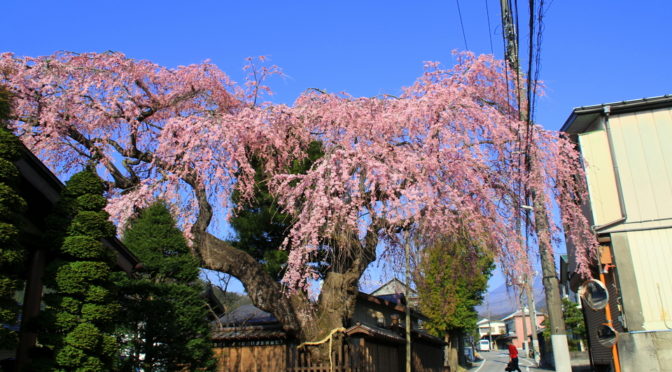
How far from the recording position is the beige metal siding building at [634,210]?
1066 centimetres

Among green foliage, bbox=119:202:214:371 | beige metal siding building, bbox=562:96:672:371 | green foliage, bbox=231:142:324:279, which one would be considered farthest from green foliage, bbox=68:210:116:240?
beige metal siding building, bbox=562:96:672:371

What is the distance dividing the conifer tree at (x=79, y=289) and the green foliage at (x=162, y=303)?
106 inches

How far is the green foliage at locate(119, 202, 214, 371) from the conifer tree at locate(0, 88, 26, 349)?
373cm

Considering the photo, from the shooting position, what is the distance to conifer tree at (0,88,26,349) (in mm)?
5555

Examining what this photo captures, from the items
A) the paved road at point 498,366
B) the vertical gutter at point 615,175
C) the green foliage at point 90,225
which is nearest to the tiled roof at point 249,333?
the green foliage at point 90,225

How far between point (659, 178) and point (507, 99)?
3852mm

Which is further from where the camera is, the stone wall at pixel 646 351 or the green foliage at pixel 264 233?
the green foliage at pixel 264 233

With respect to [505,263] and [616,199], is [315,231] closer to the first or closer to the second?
[505,263]

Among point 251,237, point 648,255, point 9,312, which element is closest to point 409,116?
point 648,255

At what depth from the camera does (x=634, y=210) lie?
1141 centimetres

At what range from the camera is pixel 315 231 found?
9.70 metres

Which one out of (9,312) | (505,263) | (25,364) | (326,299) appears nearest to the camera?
(9,312)

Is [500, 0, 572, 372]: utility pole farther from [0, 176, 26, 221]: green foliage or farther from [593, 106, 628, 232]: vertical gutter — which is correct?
[0, 176, 26, 221]: green foliage

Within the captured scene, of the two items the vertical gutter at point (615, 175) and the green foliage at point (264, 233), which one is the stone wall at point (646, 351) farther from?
the green foliage at point (264, 233)
